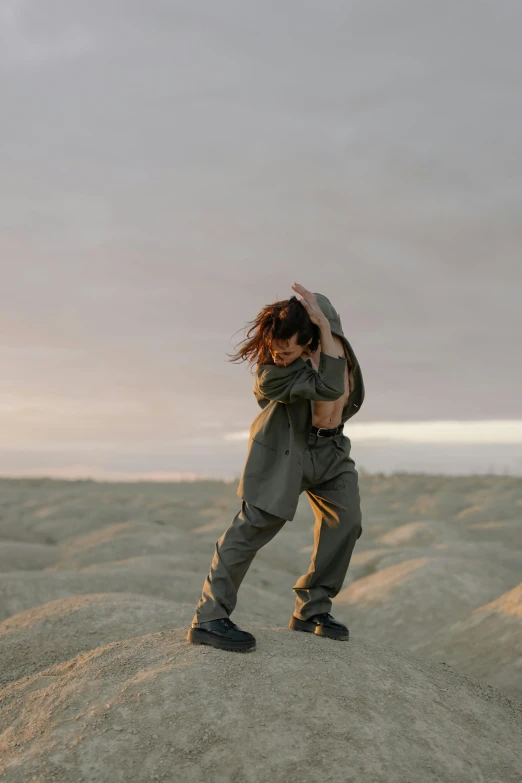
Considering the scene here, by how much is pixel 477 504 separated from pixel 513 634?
360 inches

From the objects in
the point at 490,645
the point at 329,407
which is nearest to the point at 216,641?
the point at 329,407

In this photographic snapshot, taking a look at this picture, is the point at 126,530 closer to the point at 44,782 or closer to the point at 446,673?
the point at 446,673

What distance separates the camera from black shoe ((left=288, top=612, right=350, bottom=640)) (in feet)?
13.2

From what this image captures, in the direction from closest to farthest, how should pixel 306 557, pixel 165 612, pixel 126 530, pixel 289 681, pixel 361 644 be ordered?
pixel 289 681 < pixel 361 644 < pixel 165 612 < pixel 306 557 < pixel 126 530

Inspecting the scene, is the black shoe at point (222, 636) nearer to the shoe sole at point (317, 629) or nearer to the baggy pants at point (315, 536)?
the baggy pants at point (315, 536)

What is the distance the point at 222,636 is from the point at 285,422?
42.0 inches

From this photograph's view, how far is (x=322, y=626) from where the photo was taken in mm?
4035

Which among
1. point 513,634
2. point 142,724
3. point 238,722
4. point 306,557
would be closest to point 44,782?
point 142,724

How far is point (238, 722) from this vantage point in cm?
316

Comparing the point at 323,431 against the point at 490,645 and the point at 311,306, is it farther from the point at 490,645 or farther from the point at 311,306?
the point at 490,645

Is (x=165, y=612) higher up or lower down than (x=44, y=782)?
higher up

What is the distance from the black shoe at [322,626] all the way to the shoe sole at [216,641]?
471 millimetres

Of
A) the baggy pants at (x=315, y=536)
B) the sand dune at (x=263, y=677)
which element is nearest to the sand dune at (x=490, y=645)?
the sand dune at (x=263, y=677)

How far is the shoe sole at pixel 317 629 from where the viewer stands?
159 inches
